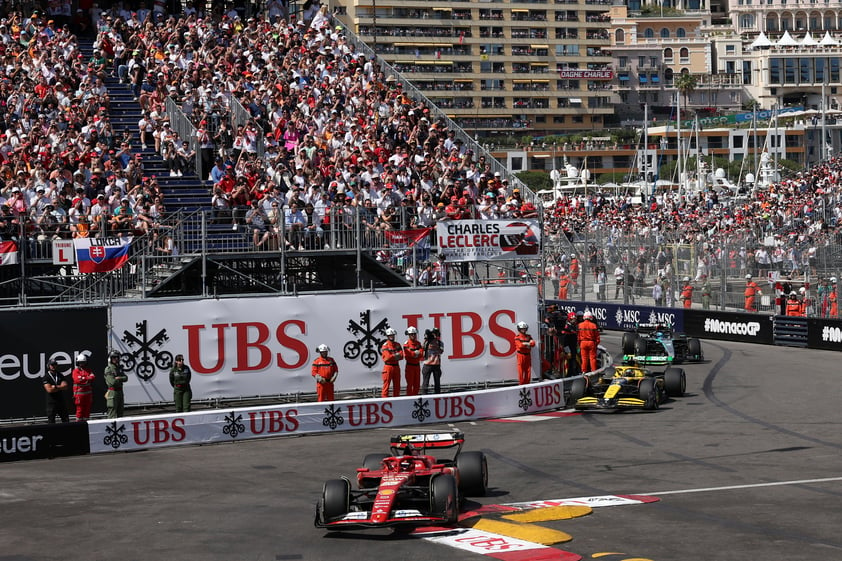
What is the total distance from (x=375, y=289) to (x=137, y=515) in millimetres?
12447

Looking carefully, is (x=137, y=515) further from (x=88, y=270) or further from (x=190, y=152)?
(x=190, y=152)

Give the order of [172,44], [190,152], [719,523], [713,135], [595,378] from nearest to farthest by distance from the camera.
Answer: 1. [719,523]
2. [595,378]
3. [190,152]
4. [172,44]
5. [713,135]

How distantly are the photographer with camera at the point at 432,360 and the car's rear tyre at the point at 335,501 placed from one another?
12221 mm

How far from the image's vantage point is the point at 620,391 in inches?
1097

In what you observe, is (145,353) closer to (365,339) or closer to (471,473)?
(365,339)

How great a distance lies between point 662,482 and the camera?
19.3 m

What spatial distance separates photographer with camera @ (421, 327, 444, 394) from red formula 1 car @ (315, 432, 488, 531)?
1005 cm

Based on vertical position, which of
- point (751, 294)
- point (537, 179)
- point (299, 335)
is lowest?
point (299, 335)

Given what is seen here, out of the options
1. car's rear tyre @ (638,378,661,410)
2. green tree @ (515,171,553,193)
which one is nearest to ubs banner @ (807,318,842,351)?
car's rear tyre @ (638,378,661,410)

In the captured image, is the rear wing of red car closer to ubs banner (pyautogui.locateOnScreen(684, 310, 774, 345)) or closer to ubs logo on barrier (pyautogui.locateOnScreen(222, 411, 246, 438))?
ubs logo on barrier (pyautogui.locateOnScreen(222, 411, 246, 438))

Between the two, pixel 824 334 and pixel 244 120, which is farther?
pixel 824 334

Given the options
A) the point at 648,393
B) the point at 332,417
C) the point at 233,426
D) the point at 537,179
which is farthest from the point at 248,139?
the point at 537,179

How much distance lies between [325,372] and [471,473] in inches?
355

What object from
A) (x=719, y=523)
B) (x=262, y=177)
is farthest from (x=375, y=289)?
(x=719, y=523)
